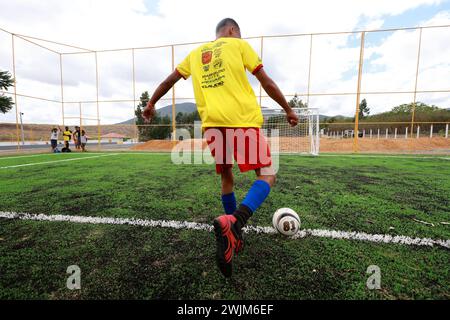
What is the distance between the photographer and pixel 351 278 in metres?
1.41

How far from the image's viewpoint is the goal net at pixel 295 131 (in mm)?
11898

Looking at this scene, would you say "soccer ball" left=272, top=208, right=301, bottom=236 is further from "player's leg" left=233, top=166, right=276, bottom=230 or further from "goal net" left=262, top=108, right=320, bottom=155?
"goal net" left=262, top=108, right=320, bottom=155

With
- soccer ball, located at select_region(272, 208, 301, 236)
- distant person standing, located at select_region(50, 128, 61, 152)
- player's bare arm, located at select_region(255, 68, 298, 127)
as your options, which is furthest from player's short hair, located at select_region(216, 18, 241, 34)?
distant person standing, located at select_region(50, 128, 61, 152)

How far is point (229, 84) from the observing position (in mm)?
1762

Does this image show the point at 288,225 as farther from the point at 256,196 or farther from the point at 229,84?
the point at 229,84

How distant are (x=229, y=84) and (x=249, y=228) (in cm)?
126

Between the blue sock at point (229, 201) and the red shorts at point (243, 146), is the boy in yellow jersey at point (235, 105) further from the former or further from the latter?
the blue sock at point (229, 201)

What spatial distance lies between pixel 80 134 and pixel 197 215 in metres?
15.1

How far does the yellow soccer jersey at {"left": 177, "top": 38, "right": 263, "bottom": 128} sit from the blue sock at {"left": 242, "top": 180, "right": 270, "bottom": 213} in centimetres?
45

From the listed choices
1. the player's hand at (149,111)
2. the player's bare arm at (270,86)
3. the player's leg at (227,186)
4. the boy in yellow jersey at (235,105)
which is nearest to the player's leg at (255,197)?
the boy in yellow jersey at (235,105)

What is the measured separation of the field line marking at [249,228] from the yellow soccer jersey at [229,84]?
950 millimetres

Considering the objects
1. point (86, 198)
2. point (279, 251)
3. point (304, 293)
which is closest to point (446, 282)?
point (304, 293)

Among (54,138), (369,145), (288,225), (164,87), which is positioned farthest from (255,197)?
(369,145)

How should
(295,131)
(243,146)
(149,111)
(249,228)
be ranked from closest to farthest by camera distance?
(243,146)
(249,228)
(149,111)
(295,131)
